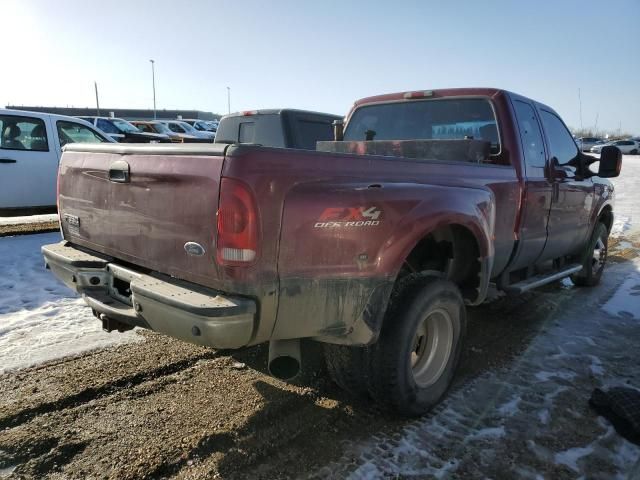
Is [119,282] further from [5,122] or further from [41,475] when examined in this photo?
[5,122]

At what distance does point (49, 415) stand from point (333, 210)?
211 centimetres

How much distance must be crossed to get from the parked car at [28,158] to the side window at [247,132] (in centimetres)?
318

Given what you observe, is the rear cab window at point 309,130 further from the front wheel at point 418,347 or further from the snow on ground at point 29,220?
the snow on ground at point 29,220

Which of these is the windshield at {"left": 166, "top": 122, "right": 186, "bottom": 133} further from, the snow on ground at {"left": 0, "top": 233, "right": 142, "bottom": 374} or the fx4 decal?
the fx4 decal

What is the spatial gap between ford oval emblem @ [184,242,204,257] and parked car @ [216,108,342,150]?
4811 mm

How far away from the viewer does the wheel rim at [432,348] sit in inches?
126

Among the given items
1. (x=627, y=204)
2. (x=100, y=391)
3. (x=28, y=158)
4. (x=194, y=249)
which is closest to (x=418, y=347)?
(x=194, y=249)

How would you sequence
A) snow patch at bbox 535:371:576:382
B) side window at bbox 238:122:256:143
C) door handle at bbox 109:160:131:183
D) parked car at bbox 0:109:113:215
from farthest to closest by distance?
parked car at bbox 0:109:113:215 → side window at bbox 238:122:256:143 → snow patch at bbox 535:371:576:382 → door handle at bbox 109:160:131:183

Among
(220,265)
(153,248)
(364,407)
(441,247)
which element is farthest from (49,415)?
(441,247)

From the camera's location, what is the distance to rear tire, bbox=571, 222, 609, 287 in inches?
229

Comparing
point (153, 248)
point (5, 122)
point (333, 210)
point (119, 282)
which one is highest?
point (5, 122)

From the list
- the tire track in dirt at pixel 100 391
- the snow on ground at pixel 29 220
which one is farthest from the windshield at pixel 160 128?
the tire track in dirt at pixel 100 391

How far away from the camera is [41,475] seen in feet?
8.01

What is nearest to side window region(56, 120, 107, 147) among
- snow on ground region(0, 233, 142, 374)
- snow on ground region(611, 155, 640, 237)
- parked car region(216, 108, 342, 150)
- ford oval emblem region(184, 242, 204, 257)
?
parked car region(216, 108, 342, 150)
